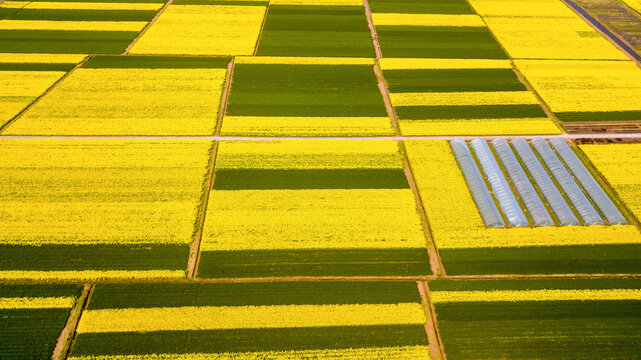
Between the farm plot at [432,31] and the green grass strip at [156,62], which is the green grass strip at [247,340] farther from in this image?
the farm plot at [432,31]

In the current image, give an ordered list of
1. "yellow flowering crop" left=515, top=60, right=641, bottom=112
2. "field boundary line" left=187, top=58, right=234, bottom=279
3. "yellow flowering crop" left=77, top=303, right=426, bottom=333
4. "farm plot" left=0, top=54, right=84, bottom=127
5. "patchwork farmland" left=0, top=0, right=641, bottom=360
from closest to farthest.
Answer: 1. "yellow flowering crop" left=77, top=303, right=426, bottom=333
2. "patchwork farmland" left=0, top=0, right=641, bottom=360
3. "field boundary line" left=187, top=58, right=234, bottom=279
4. "farm plot" left=0, top=54, right=84, bottom=127
5. "yellow flowering crop" left=515, top=60, right=641, bottom=112

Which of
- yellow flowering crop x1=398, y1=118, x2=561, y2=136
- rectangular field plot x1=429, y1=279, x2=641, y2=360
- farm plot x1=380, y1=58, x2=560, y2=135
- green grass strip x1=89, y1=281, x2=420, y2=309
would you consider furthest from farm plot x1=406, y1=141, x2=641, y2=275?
farm plot x1=380, y1=58, x2=560, y2=135

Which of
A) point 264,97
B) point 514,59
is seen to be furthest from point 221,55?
point 514,59

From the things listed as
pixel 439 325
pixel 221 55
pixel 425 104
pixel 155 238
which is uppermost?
pixel 221 55

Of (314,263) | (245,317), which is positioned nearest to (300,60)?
(314,263)

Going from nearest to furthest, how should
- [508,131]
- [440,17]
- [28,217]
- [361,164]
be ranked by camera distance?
[28,217], [361,164], [508,131], [440,17]

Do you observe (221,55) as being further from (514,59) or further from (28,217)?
(514,59)

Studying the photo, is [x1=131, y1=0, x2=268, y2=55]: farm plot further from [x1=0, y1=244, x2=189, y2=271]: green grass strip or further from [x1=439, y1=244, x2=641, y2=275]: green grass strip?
[x1=439, y1=244, x2=641, y2=275]: green grass strip
